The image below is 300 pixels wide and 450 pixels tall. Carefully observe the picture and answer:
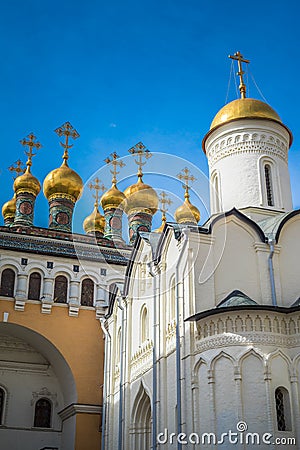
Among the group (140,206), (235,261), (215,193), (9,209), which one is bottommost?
(235,261)

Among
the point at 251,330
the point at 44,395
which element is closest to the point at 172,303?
the point at 251,330

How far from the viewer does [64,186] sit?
23.0 m

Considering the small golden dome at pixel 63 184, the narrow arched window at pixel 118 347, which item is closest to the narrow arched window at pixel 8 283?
the narrow arched window at pixel 118 347

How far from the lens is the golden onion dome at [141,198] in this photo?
2318 centimetres

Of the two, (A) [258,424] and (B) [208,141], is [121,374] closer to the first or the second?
(A) [258,424]

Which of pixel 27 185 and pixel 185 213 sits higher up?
pixel 27 185

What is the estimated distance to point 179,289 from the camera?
41.8ft

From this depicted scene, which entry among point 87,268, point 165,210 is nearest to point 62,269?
point 87,268

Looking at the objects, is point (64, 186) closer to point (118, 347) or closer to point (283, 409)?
point (118, 347)

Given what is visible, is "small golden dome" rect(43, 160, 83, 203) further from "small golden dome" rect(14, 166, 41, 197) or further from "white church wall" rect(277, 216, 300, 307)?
"white church wall" rect(277, 216, 300, 307)

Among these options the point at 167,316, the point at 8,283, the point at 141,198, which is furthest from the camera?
the point at 141,198

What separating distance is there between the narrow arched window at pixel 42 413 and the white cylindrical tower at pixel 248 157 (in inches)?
327

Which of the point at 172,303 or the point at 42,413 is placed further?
the point at 42,413

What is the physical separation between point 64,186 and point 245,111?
9.56 meters
